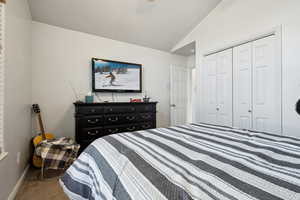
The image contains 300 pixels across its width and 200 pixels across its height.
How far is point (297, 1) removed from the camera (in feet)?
6.26

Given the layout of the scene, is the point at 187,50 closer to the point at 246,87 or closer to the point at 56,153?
the point at 246,87

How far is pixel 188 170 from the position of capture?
684 millimetres

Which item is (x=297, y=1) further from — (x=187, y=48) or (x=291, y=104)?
(x=187, y=48)

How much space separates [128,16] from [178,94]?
2.33 meters

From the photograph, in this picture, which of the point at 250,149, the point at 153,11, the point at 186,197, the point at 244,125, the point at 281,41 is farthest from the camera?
the point at 153,11

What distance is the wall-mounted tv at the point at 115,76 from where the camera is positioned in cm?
291

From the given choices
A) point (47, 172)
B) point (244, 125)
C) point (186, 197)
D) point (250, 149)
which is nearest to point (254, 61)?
point (244, 125)

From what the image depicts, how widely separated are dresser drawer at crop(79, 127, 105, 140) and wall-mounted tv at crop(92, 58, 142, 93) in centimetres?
85

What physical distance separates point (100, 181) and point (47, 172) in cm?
190

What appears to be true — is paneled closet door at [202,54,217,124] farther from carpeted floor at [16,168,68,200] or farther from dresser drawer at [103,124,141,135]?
carpeted floor at [16,168,68,200]

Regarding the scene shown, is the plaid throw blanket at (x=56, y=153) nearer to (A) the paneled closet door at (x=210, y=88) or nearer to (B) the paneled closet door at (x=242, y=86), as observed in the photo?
(A) the paneled closet door at (x=210, y=88)

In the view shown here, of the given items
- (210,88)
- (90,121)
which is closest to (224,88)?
(210,88)

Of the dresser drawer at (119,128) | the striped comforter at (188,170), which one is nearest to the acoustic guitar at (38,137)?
the dresser drawer at (119,128)

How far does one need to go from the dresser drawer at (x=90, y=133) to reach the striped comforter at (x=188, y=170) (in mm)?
1234
